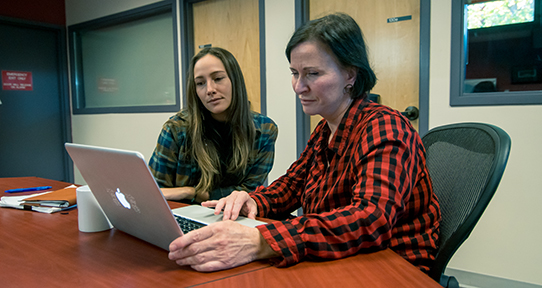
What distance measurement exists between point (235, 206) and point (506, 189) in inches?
68.8

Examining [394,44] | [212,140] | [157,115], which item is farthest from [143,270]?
[157,115]

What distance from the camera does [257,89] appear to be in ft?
9.76

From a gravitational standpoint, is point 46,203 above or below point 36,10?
below

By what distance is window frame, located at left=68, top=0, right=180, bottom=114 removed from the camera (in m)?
3.36

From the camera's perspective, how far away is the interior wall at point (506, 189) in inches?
75.9

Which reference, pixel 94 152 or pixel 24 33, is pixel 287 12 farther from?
pixel 24 33

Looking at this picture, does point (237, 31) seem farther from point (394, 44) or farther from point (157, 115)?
point (394, 44)

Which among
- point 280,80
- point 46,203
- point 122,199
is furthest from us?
point 280,80

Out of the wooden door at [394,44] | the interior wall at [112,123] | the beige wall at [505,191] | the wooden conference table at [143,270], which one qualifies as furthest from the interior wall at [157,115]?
the wooden conference table at [143,270]

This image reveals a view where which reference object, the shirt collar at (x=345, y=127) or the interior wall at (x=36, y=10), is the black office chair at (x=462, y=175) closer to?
the shirt collar at (x=345, y=127)

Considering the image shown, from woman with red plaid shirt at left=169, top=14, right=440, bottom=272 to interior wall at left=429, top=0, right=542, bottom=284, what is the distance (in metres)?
1.27

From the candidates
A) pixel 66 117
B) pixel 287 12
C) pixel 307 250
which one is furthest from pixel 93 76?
pixel 307 250

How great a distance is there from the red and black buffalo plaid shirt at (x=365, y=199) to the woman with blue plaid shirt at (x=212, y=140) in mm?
549

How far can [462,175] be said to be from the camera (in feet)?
2.87
